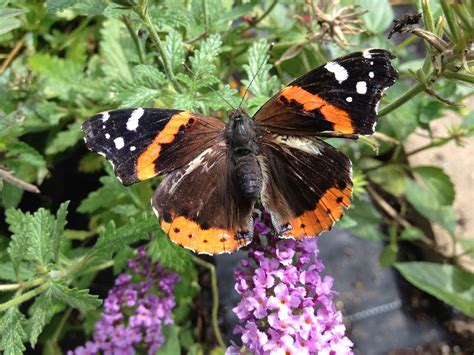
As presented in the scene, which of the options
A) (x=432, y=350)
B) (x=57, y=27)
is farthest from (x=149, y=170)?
(x=432, y=350)

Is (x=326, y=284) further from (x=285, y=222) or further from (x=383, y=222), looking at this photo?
(x=383, y=222)

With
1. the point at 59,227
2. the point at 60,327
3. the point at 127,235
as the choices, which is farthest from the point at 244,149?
the point at 60,327

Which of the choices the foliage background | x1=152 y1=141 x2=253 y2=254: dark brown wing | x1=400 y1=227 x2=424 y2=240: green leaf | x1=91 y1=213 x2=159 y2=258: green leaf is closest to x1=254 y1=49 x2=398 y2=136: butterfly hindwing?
the foliage background

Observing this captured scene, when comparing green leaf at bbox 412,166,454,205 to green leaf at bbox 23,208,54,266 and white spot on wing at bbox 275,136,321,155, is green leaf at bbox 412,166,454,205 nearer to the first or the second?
white spot on wing at bbox 275,136,321,155

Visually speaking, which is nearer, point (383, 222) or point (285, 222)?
point (285, 222)

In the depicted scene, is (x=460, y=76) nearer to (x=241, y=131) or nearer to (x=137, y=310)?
(x=241, y=131)

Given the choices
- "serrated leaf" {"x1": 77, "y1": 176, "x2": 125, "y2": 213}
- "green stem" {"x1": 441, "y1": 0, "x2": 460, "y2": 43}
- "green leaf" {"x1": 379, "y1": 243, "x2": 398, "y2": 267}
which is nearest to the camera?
"green stem" {"x1": 441, "y1": 0, "x2": 460, "y2": 43}
